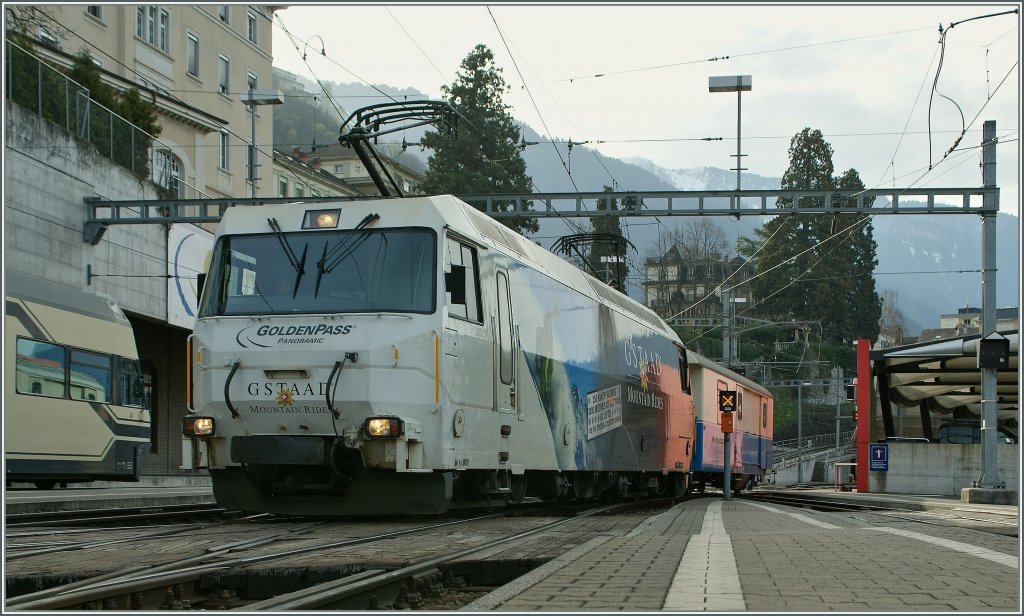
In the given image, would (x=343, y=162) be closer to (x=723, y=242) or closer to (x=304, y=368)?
(x=723, y=242)

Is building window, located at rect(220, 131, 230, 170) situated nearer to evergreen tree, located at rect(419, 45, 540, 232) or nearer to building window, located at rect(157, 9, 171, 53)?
building window, located at rect(157, 9, 171, 53)

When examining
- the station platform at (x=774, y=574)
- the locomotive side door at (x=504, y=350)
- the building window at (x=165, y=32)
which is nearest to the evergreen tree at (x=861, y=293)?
the building window at (x=165, y=32)

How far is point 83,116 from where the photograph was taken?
29266mm

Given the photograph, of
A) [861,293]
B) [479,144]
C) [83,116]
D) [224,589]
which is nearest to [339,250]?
[224,589]

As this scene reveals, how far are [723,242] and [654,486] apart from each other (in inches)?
2765

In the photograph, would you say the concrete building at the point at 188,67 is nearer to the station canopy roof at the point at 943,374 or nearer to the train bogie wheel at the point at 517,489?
the station canopy roof at the point at 943,374

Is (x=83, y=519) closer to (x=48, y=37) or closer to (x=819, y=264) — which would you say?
(x=48, y=37)

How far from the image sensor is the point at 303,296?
11898 mm

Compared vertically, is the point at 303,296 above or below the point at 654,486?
above

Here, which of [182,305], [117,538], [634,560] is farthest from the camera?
[182,305]

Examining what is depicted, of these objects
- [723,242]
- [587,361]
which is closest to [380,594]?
[587,361]

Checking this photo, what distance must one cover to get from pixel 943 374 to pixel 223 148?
28.5 meters

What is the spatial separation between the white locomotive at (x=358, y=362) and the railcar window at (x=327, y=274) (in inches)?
0.6

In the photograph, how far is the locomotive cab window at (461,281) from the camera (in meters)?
11.9
